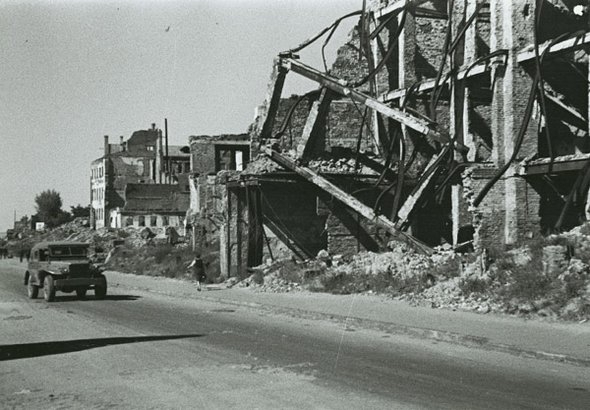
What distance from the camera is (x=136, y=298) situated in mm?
22219

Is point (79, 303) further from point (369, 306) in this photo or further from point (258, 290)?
point (369, 306)

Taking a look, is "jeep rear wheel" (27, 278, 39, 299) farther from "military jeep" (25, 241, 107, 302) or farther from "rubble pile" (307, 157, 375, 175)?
"rubble pile" (307, 157, 375, 175)

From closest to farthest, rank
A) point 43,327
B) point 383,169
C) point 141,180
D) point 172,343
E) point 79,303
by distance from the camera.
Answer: point 172,343
point 43,327
point 79,303
point 383,169
point 141,180

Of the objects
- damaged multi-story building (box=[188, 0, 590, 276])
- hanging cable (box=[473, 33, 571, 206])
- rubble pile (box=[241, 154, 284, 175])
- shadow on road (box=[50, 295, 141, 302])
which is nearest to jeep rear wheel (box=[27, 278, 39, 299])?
shadow on road (box=[50, 295, 141, 302])

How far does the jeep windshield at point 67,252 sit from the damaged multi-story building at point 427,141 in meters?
5.90

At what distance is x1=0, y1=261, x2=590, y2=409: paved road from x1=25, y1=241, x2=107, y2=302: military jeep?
20.2ft

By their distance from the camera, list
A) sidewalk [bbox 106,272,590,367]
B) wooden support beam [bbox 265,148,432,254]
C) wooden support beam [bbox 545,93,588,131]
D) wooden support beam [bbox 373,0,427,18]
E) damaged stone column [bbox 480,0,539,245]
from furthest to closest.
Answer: wooden support beam [bbox 373,0,427,18]
wooden support beam [bbox 545,93,588,131]
wooden support beam [bbox 265,148,432,254]
damaged stone column [bbox 480,0,539,245]
sidewalk [bbox 106,272,590,367]

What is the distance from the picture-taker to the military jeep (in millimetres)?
20359

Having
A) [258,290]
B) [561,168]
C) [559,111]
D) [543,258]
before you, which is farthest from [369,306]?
[559,111]

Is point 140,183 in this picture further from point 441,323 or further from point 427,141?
point 441,323

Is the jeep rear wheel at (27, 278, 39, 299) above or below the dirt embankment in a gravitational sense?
below

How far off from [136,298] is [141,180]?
6944 cm

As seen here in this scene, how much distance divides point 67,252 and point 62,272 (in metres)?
1.43

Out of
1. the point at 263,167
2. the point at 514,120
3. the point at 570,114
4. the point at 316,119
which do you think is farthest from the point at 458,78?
the point at 263,167
